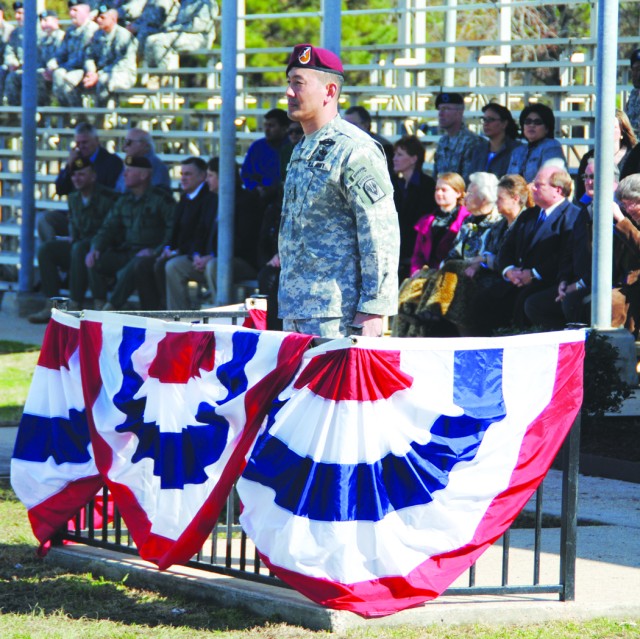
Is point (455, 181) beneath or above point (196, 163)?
beneath

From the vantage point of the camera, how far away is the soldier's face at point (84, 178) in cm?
1587

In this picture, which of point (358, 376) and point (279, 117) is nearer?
point (358, 376)

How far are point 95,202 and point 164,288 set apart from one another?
1.84 metres

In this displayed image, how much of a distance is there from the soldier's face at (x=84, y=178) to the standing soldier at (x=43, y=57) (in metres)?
4.81

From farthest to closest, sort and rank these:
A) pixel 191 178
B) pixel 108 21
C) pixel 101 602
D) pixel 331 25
Result: pixel 108 21
pixel 191 178
pixel 331 25
pixel 101 602

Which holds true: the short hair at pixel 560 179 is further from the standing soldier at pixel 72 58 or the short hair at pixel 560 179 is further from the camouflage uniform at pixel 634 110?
the standing soldier at pixel 72 58

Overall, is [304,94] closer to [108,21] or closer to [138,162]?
[138,162]

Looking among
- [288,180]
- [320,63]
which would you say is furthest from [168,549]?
[320,63]

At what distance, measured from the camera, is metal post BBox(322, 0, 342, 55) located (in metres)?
11.6

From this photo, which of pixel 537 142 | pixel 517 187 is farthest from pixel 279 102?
pixel 517 187

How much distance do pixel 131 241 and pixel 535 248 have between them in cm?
595

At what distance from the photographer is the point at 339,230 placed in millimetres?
5488

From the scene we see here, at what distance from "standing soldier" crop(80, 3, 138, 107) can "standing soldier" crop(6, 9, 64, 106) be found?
786mm

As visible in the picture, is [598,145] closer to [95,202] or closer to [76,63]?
[95,202]
